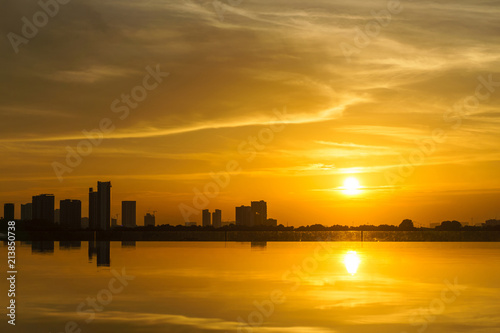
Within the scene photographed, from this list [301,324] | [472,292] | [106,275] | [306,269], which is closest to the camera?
[301,324]

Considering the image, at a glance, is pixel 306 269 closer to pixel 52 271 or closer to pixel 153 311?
pixel 52 271

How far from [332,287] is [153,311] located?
689 inches

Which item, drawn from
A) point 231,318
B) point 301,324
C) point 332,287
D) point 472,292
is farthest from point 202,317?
point 472,292

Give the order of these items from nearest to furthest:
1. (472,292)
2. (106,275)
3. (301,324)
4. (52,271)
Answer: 1. (301,324)
2. (472,292)
3. (106,275)
4. (52,271)

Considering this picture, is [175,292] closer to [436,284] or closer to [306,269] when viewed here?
[436,284]

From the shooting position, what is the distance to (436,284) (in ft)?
176

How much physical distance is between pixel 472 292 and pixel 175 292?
71.0 feet

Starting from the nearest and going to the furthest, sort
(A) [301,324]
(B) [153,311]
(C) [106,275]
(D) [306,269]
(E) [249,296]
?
(A) [301,324] → (B) [153,311] → (E) [249,296] → (C) [106,275] → (D) [306,269]

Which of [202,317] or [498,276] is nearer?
[202,317]

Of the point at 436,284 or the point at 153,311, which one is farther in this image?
the point at 436,284

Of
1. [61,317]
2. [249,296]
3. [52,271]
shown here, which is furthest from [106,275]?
[61,317]

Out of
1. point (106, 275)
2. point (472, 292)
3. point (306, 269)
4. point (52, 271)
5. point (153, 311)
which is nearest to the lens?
point (153, 311)

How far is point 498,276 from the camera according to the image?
61.7 m

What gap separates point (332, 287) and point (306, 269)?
20079 mm
